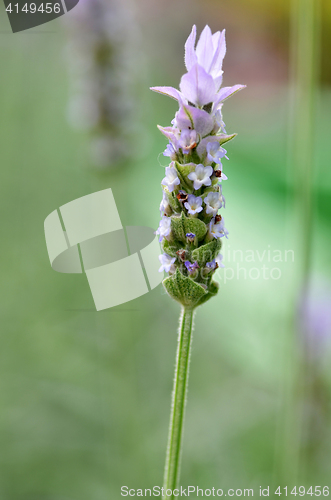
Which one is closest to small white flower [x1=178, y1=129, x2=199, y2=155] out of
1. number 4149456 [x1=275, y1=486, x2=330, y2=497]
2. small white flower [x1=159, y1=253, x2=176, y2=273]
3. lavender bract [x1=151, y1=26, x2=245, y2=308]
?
lavender bract [x1=151, y1=26, x2=245, y2=308]

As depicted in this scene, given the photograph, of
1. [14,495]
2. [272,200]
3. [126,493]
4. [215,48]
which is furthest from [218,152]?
[272,200]

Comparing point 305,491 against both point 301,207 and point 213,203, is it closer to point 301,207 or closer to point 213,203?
point 301,207

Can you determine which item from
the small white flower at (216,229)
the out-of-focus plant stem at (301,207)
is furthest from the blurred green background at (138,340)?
the small white flower at (216,229)

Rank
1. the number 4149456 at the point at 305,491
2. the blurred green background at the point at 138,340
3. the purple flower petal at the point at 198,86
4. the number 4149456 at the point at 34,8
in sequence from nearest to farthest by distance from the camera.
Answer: the purple flower petal at the point at 198,86, the number 4149456 at the point at 305,491, the blurred green background at the point at 138,340, the number 4149456 at the point at 34,8

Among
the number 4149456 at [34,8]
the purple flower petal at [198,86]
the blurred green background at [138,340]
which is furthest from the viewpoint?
the number 4149456 at [34,8]

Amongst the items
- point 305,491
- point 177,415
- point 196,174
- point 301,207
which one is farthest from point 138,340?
point 196,174

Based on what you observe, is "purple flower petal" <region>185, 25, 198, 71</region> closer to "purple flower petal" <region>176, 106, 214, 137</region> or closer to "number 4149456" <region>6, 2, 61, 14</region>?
"purple flower petal" <region>176, 106, 214, 137</region>

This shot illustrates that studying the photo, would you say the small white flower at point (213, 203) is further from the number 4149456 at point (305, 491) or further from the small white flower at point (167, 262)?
the number 4149456 at point (305, 491)
